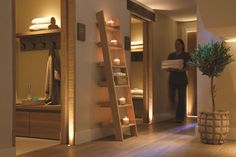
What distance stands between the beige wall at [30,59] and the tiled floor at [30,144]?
804 mm

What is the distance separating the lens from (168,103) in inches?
280

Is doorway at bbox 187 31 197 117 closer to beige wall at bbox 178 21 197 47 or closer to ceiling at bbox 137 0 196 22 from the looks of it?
beige wall at bbox 178 21 197 47

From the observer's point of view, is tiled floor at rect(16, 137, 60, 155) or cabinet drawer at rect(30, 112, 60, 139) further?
cabinet drawer at rect(30, 112, 60, 139)

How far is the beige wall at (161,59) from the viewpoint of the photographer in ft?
21.4

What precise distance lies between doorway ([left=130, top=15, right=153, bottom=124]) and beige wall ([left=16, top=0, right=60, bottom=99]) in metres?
1.69

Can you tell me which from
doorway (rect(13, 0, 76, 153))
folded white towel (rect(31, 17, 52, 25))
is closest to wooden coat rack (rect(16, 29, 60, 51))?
doorway (rect(13, 0, 76, 153))

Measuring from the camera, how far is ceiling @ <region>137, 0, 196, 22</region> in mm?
5754

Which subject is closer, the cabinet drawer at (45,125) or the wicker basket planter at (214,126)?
the wicker basket planter at (214,126)

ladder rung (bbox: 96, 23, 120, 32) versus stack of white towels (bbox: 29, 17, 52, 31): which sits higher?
stack of white towels (bbox: 29, 17, 52, 31)

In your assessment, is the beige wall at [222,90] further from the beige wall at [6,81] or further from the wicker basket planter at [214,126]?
the beige wall at [6,81]

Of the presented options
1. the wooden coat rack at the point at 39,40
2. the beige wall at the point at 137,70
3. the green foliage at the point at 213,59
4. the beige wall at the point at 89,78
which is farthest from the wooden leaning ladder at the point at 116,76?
the beige wall at the point at 137,70

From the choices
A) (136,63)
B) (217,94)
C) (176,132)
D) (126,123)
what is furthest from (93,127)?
(136,63)

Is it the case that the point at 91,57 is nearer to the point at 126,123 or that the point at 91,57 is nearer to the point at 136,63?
the point at 126,123

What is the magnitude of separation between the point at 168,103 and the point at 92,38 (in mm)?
3200
